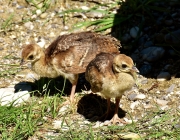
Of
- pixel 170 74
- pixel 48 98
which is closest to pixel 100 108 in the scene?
pixel 48 98

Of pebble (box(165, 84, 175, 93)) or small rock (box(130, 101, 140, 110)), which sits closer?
small rock (box(130, 101, 140, 110))

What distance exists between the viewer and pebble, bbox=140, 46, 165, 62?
5.07 meters

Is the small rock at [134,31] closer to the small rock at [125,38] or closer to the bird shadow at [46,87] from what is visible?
the small rock at [125,38]

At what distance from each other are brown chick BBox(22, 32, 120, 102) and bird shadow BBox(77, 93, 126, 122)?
0.13 metres

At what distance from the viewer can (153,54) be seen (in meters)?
5.10

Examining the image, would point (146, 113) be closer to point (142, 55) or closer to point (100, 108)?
point (100, 108)

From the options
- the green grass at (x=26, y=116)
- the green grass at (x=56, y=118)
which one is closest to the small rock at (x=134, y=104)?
the green grass at (x=56, y=118)

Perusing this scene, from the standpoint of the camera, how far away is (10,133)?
4.14 meters

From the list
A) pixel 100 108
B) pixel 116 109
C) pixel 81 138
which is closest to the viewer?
pixel 81 138

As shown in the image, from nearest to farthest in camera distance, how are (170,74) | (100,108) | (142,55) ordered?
(100,108) → (170,74) → (142,55)

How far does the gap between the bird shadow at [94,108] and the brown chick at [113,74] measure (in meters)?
0.37

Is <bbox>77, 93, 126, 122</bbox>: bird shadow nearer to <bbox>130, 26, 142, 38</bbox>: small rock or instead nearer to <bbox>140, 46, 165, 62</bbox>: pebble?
<bbox>140, 46, 165, 62</bbox>: pebble

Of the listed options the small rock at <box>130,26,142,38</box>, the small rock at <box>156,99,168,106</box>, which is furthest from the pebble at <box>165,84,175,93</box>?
the small rock at <box>130,26,142,38</box>

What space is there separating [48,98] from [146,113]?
943mm
